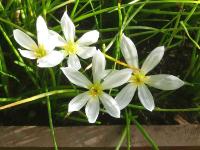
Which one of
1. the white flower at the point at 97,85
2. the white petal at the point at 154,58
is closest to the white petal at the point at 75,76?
the white flower at the point at 97,85

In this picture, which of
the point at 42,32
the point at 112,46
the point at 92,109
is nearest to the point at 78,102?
the point at 92,109

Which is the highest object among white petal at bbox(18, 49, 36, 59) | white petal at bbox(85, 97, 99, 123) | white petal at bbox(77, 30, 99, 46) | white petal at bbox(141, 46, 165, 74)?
white petal at bbox(77, 30, 99, 46)

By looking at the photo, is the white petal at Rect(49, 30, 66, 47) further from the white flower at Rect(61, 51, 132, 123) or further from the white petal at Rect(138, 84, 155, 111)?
the white petal at Rect(138, 84, 155, 111)

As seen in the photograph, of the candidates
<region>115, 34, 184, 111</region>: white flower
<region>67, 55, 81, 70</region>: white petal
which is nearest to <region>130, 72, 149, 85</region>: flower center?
<region>115, 34, 184, 111</region>: white flower

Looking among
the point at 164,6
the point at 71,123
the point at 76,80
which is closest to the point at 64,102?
the point at 71,123

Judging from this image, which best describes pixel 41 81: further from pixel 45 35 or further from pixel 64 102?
pixel 45 35
